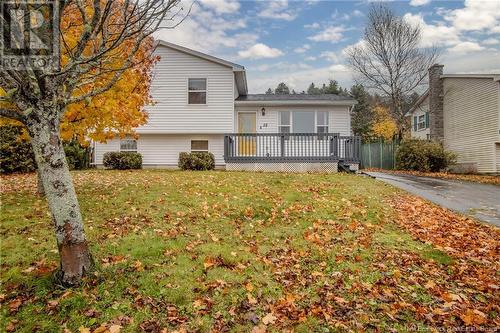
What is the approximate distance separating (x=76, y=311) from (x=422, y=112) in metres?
31.9

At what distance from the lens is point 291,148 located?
1692 cm

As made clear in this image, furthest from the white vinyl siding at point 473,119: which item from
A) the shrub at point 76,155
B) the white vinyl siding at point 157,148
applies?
the shrub at point 76,155

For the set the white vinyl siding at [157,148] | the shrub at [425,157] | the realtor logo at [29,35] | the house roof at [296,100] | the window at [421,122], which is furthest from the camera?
the window at [421,122]

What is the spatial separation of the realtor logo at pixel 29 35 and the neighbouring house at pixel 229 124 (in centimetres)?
1288

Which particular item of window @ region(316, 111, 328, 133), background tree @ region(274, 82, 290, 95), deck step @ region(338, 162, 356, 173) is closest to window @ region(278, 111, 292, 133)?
window @ region(316, 111, 328, 133)

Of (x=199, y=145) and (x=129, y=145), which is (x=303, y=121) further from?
(x=129, y=145)

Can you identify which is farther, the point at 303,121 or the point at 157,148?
the point at 303,121

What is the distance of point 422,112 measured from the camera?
29812mm

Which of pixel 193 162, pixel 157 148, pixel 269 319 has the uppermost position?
pixel 157 148

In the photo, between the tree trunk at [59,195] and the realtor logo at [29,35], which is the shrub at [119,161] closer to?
the realtor logo at [29,35]

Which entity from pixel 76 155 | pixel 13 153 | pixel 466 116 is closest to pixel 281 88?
pixel 466 116

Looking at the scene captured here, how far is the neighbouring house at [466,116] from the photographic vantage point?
67.5ft

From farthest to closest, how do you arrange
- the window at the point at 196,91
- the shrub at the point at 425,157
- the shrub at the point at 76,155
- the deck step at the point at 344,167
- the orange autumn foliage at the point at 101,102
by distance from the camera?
the shrub at the point at 425,157, the window at the point at 196,91, the shrub at the point at 76,155, the deck step at the point at 344,167, the orange autumn foliage at the point at 101,102

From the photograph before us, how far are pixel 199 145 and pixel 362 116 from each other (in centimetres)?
3537
